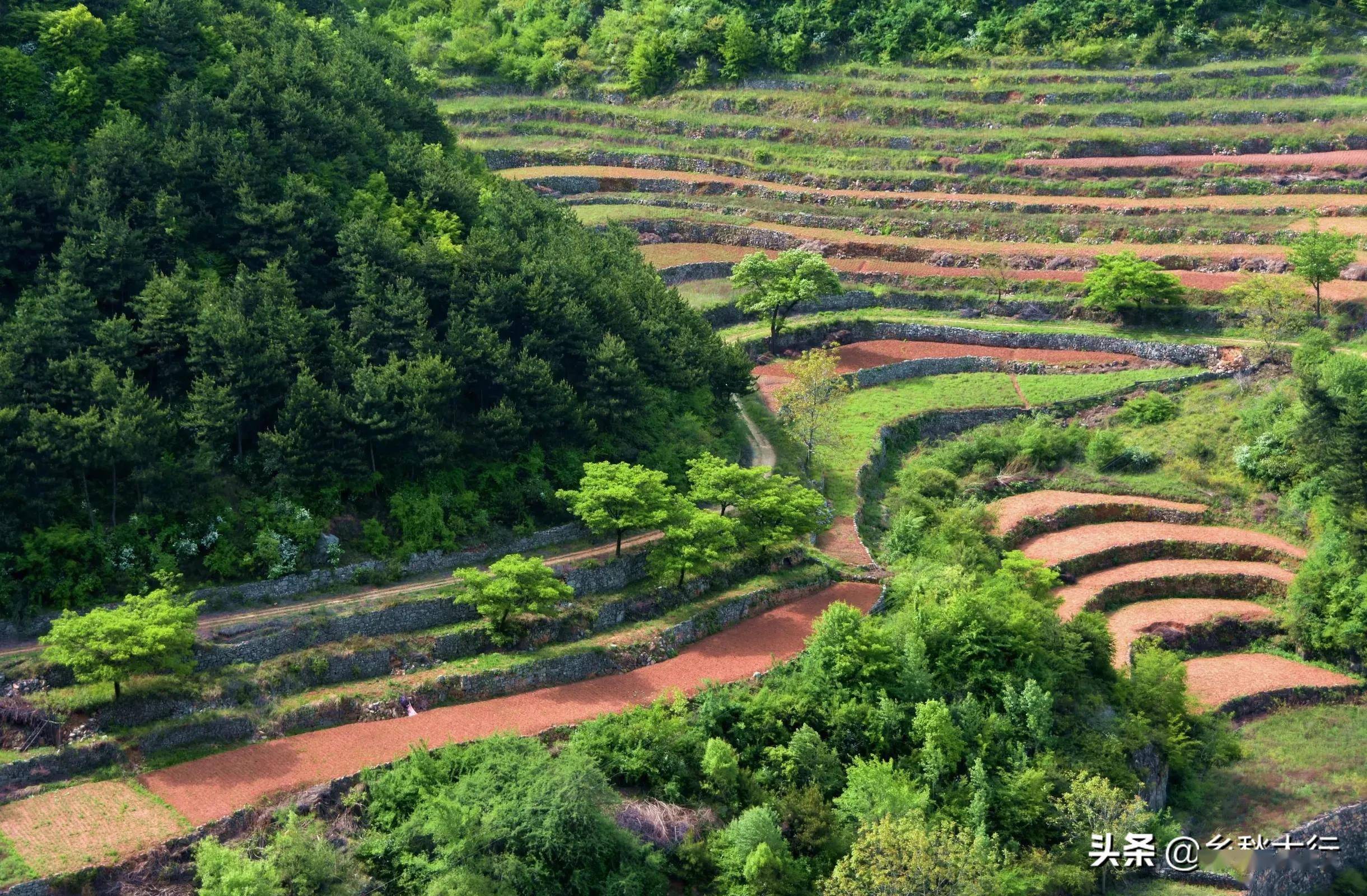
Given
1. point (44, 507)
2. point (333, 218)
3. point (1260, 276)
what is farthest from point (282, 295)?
point (1260, 276)

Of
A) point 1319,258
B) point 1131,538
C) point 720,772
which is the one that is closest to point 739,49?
point 1319,258

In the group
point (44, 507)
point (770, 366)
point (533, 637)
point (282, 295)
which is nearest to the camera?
point (44, 507)

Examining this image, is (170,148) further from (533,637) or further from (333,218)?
(533,637)

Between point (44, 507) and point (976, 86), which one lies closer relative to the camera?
point (44, 507)

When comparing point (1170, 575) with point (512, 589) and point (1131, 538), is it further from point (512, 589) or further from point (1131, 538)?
point (512, 589)

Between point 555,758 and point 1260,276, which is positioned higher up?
point 1260,276

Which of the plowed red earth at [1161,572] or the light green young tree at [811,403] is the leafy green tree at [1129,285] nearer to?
the light green young tree at [811,403]
